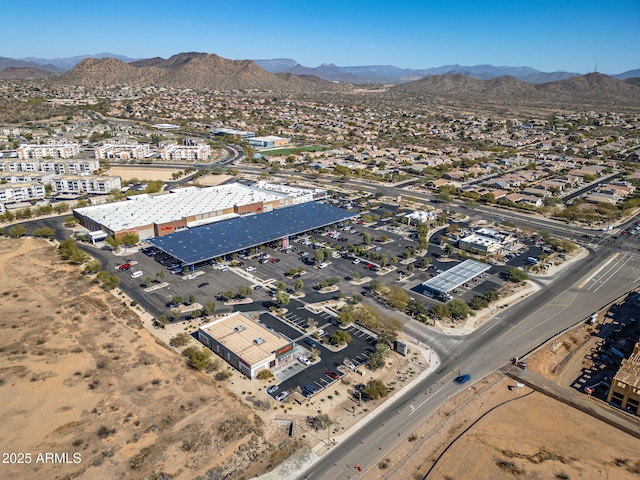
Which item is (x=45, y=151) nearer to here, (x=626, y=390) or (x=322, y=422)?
(x=322, y=422)

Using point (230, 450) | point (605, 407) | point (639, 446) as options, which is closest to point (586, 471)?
point (639, 446)

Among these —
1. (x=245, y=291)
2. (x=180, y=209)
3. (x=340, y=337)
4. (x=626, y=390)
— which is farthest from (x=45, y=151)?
(x=626, y=390)

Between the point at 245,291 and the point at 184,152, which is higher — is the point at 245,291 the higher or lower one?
the lower one

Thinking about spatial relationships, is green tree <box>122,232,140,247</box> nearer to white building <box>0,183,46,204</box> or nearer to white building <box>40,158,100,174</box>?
white building <box>0,183,46,204</box>

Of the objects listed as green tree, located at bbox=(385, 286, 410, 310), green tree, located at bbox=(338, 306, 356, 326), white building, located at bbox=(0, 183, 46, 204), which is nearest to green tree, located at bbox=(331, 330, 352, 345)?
green tree, located at bbox=(338, 306, 356, 326)

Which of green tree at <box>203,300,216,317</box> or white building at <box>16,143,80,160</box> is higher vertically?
white building at <box>16,143,80,160</box>

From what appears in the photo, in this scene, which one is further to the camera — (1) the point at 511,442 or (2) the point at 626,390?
(2) the point at 626,390

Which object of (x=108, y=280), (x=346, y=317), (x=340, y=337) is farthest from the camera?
(x=108, y=280)
